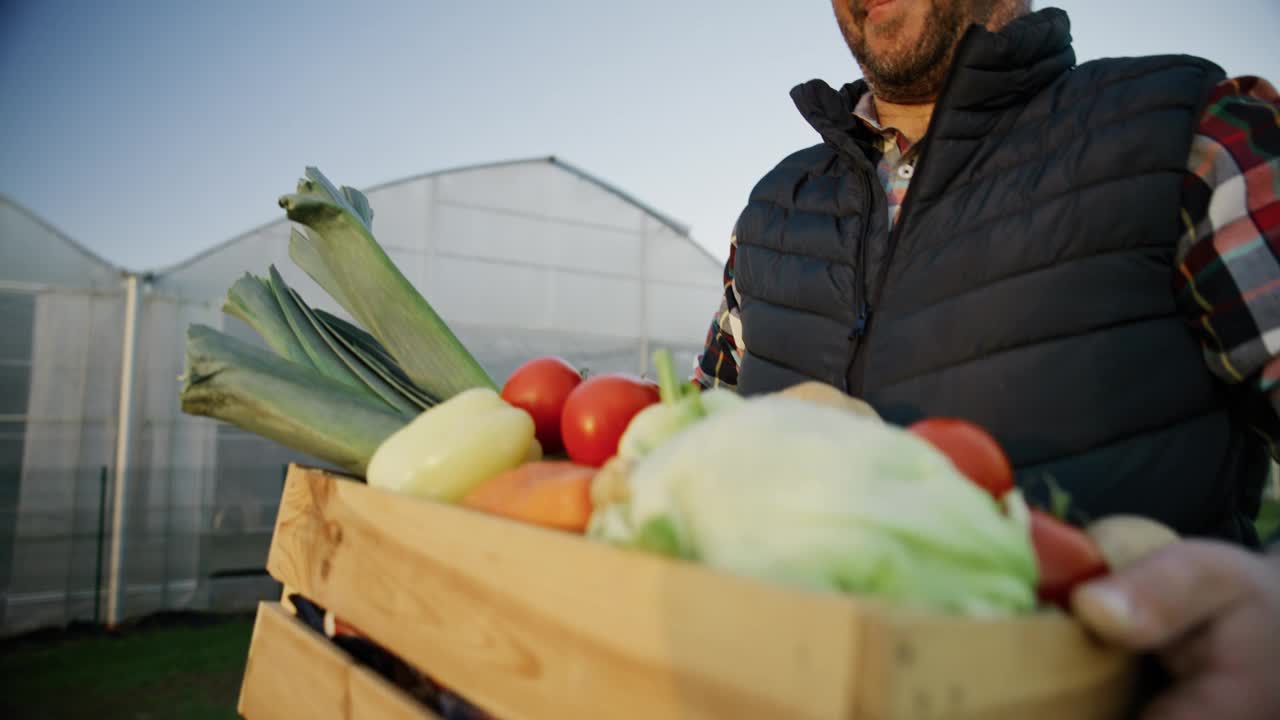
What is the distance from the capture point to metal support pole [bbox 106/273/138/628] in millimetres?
7840

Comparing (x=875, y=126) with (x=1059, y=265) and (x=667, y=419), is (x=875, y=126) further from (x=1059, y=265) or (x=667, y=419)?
(x=667, y=419)

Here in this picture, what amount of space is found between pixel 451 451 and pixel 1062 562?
2.84 feet

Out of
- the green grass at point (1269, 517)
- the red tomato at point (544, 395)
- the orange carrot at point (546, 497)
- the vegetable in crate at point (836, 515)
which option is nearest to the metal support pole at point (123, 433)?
the red tomato at point (544, 395)

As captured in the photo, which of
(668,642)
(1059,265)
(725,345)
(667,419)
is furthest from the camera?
(725,345)

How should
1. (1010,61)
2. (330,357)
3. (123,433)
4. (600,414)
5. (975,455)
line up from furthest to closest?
(123,433)
(330,357)
(1010,61)
(600,414)
(975,455)

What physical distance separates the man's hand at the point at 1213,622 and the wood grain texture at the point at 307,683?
2.48ft

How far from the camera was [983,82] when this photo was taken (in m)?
1.59

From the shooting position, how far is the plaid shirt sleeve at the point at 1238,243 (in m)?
1.20

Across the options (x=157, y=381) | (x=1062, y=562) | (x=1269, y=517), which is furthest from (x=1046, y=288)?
(x=1269, y=517)

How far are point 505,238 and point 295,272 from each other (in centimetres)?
251

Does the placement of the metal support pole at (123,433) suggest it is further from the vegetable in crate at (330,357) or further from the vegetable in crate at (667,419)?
the vegetable in crate at (667,419)

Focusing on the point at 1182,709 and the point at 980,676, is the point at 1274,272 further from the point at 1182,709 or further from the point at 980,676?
the point at 980,676

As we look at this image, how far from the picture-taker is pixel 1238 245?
1.23m

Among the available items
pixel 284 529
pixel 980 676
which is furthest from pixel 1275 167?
pixel 284 529
